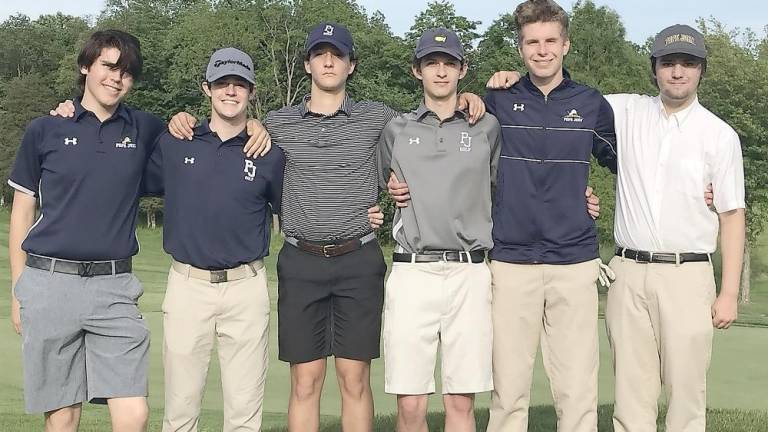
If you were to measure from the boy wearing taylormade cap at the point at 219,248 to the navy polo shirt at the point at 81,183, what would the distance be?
11.4 inches

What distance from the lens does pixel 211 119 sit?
5547mm

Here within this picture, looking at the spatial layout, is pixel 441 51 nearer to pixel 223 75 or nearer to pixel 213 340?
pixel 223 75

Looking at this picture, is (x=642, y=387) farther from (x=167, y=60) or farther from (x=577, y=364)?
(x=167, y=60)

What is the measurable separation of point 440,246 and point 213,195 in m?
1.38

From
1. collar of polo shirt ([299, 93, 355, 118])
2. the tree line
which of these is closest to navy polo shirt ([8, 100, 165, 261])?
collar of polo shirt ([299, 93, 355, 118])

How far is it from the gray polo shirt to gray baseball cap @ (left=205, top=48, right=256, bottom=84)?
3.09ft

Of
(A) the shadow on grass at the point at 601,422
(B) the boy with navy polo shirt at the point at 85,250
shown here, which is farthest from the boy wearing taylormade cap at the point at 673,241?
(B) the boy with navy polo shirt at the point at 85,250

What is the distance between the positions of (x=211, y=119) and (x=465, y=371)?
86.6 inches

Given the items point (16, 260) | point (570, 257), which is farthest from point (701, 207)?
point (16, 260)

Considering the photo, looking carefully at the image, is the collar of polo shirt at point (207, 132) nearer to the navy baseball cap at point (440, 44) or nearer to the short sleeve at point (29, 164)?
the short sleeve at point (29, 164)

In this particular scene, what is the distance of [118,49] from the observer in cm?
521

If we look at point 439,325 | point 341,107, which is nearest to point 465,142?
point 341,107

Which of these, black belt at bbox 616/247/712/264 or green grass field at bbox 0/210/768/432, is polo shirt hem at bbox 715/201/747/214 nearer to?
black belt at bbox 616/247/712/264

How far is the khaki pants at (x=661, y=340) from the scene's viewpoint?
542 centimetres
